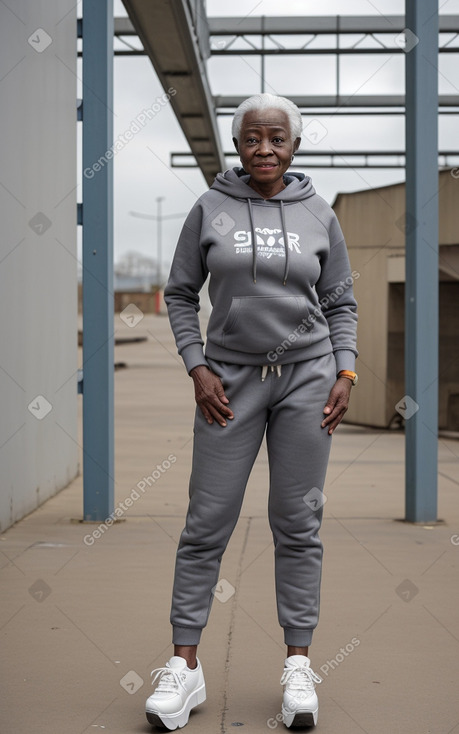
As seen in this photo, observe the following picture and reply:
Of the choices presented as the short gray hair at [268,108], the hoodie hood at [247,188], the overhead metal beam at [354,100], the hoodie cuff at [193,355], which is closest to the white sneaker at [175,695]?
the hoodie cuff at [193,355]

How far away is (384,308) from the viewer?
435 inches

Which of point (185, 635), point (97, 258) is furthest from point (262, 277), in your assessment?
point (97, 258)

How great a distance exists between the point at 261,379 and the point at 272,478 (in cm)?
28

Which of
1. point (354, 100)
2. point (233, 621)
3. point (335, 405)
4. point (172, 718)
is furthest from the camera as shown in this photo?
point (354, 100)

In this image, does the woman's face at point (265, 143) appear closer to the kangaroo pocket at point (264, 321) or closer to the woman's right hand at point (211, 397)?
the kangaroo pocket at point (264, 321)

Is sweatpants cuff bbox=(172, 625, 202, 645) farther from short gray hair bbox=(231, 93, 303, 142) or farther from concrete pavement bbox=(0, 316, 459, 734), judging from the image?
short gray hair bbox=(231, 93, 303, 142)

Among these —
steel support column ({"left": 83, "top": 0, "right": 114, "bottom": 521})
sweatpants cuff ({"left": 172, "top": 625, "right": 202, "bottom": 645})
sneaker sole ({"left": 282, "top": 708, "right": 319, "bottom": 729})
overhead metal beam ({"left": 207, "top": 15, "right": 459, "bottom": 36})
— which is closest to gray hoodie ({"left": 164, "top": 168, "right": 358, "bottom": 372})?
sweatpants cuff ({"left": 172, "top": 625, "right": 202, "bottom": 645})

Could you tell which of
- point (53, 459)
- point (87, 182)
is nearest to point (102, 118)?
point (87, 182)

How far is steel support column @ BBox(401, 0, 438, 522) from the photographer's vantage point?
5746mm

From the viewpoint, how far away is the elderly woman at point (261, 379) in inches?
116

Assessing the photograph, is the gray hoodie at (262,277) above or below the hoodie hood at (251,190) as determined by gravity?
below

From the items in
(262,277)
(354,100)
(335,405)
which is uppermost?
(354,100)

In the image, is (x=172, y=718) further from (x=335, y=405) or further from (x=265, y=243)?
(x=265, y=243)

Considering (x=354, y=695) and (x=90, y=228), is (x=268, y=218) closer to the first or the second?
(x=354, y=695)
